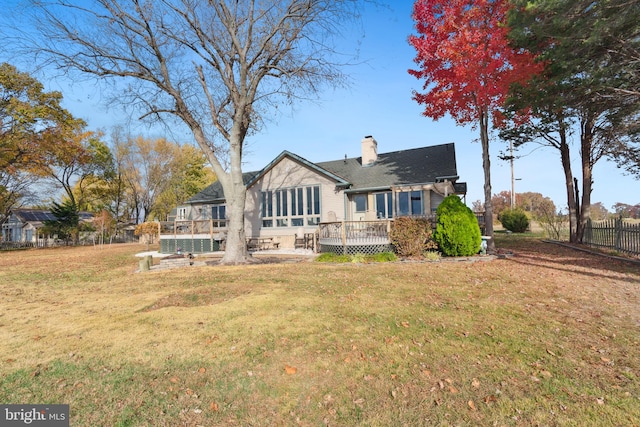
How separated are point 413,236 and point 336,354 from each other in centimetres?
956

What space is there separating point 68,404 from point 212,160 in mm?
11881

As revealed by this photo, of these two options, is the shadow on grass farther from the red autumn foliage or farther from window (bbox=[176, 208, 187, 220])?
window (bbox=[176, 208, 187, 220])

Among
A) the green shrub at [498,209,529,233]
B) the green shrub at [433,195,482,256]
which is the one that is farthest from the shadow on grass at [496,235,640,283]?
the green shrub at [498,209,529,233]

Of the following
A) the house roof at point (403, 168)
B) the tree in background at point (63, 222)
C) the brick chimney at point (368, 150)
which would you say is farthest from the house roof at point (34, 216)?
the brick chimney at point (368, 150)

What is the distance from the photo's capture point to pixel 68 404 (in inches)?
123

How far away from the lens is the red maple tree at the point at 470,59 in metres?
13.6

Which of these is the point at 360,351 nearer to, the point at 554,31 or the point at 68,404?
the point at 68,404

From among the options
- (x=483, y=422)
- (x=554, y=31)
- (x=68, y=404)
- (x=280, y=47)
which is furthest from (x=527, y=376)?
(x=280, y=47)

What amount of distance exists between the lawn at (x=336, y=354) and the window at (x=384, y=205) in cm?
1023

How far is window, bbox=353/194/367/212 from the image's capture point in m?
18.7

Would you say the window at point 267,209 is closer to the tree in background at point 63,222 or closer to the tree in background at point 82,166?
the tree in background at point 82,166

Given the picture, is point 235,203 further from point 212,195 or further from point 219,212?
point 212,195

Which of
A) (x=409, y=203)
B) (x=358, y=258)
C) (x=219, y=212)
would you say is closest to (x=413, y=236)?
(x=358, y=258)

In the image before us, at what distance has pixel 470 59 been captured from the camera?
46.3 feet
